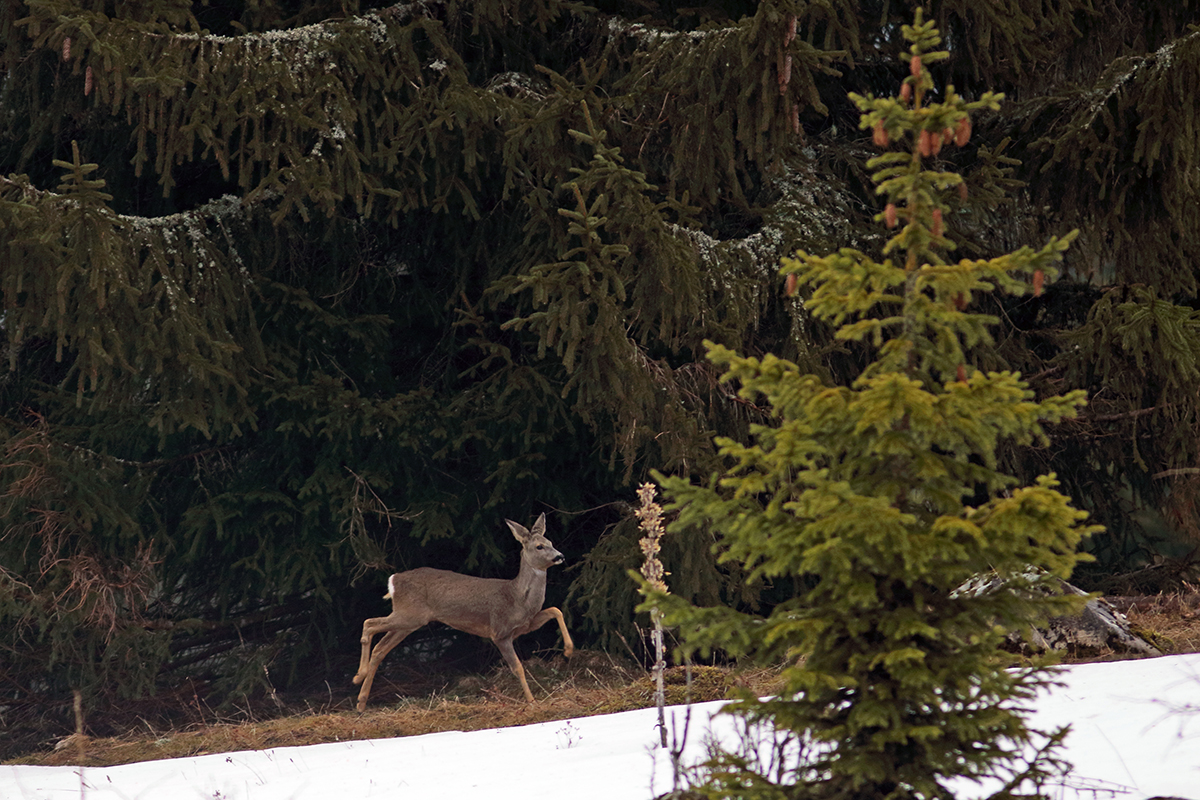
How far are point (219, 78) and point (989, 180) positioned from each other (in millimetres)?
5894

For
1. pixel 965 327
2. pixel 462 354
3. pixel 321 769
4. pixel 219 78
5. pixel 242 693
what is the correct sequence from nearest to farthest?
pixel 965 327
pixel 321 769
pixel 219 78
pixel 242 693
pixel 462 354

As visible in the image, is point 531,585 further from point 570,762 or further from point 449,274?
point 449,274

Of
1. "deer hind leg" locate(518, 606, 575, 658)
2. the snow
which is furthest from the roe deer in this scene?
the snow

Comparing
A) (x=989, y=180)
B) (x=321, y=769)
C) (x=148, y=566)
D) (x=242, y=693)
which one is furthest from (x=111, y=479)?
(x=989, y=180)

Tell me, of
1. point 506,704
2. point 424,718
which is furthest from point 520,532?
point 424,718

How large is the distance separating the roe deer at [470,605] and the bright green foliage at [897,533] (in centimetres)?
512

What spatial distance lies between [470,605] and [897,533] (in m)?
5.98

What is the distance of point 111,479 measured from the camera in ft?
32.7

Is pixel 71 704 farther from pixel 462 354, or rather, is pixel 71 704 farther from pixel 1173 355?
pixel 1173 355

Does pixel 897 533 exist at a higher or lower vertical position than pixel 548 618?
higher

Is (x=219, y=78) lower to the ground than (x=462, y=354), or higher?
higher

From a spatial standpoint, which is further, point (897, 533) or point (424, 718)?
point (424, 718)

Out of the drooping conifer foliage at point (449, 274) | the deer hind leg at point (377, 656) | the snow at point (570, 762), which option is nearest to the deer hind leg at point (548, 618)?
the drooping conifer foliage at point (449, 274)

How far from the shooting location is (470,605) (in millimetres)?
8977
